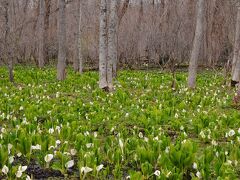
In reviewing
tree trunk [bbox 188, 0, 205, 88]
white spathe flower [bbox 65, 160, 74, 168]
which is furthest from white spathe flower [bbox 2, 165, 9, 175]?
tree trunk [bbox 188, 0, 205, 88]

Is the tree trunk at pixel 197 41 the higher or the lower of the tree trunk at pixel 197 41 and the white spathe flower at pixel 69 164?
the higher

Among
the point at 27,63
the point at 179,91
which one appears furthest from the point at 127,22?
the point at 179,91

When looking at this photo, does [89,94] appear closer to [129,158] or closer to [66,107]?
[66,107]

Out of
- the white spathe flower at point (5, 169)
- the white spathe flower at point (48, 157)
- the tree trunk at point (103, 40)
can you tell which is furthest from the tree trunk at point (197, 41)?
the white spathe flower at point (5, 169)

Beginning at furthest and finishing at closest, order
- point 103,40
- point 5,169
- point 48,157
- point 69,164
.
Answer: point 103,40 < point 48,157 < point 69,164 < point 5,169

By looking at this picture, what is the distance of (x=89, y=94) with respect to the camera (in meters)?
10.2

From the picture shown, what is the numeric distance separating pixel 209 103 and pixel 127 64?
43.3 ft

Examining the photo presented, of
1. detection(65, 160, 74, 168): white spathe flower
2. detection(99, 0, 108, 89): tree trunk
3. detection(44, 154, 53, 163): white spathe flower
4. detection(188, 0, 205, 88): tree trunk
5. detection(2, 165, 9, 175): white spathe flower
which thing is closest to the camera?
detection(2, 165, 9, 175): white spathe flower

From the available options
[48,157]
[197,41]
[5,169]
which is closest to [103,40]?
[197,41]

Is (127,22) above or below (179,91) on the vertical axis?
above

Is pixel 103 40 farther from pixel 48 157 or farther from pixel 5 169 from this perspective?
pixel 5 169

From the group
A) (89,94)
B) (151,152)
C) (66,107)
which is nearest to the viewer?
(151,152)

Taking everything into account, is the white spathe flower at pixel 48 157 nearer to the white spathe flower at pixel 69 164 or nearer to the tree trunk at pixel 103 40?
the white spathe flower at pixel 69 164

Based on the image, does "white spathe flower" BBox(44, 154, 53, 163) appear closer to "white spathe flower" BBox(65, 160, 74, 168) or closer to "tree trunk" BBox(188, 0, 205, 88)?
"white spathe flower" BBox(65, 160, 74, 168)
